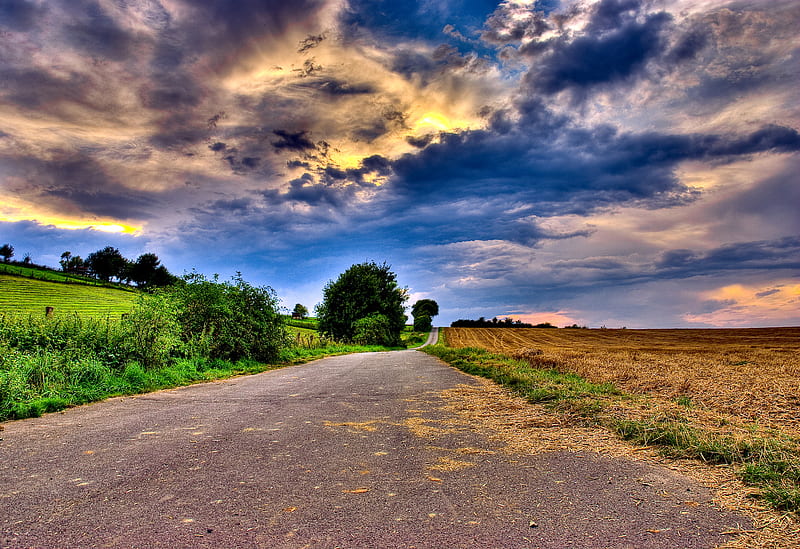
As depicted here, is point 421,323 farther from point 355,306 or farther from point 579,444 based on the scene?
point 579,444

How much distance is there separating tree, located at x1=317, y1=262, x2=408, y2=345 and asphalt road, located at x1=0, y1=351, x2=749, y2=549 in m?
42.1

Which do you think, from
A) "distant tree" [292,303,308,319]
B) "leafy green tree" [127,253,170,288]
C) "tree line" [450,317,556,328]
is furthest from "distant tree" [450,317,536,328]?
"leafy green tree" [127,253,170,288]

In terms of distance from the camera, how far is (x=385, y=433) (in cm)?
563

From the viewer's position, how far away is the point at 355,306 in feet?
166

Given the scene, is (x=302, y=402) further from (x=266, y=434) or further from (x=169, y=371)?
(x=169, y=371)

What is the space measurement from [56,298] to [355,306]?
33.3 metres

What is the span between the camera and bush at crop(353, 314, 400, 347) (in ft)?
154

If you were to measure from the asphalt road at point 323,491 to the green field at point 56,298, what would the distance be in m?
40.8

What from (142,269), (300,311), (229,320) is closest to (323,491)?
(229,320)

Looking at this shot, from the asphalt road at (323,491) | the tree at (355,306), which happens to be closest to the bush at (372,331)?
the tree at (355,306)

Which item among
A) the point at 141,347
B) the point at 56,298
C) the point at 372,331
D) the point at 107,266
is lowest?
the point at 141,347

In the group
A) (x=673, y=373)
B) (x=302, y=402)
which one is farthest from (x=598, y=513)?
(x=673, y=373)

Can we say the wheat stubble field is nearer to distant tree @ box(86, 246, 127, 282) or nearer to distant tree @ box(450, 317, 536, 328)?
distant tree @ box(450, 317, 536, 328)

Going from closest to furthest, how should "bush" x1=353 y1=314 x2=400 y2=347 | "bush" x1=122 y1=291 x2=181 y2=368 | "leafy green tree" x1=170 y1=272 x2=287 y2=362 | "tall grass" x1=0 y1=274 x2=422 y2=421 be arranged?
"tall grass" x1=0 y1=274 x2=422 y2=421, "bush" x1=122 y1=291 x2=181 y2=368, "leafy green tree" x1=170 y1=272 x2=287 y2=362, "bush" x1=353 y1=314 x2=400 y2=347
